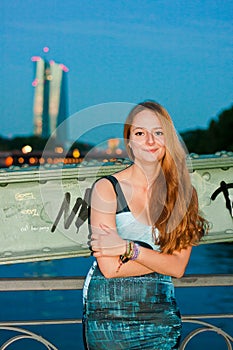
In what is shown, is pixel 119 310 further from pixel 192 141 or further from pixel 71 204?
pixel 192 141

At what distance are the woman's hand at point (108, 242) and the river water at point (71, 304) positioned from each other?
30296mm

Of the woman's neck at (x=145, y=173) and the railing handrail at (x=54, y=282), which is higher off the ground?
the woman's neck at (x=145, y=173)

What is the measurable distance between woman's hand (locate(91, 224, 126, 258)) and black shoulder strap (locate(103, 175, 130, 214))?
10 cm

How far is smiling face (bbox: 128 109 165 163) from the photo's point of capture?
8.38ft

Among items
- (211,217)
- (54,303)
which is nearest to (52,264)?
(54,303)

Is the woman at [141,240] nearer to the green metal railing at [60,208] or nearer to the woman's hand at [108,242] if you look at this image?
the woman's hand at [108,242]

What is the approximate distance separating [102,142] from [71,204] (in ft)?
7.94

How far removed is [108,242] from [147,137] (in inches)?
16.2

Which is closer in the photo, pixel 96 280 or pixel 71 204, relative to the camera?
pixel 96 280

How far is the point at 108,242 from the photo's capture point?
96.3 inches

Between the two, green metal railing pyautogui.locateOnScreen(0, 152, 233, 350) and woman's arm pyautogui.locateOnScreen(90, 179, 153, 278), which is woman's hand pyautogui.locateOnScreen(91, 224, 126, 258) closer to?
woman's arm pyautogui.locateOnScreen(90, 179, 153, 278)

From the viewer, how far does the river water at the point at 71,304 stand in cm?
3978

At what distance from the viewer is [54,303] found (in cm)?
5697

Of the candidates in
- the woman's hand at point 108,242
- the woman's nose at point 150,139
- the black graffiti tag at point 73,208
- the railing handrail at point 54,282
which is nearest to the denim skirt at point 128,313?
the woman's hand at point 108,242
